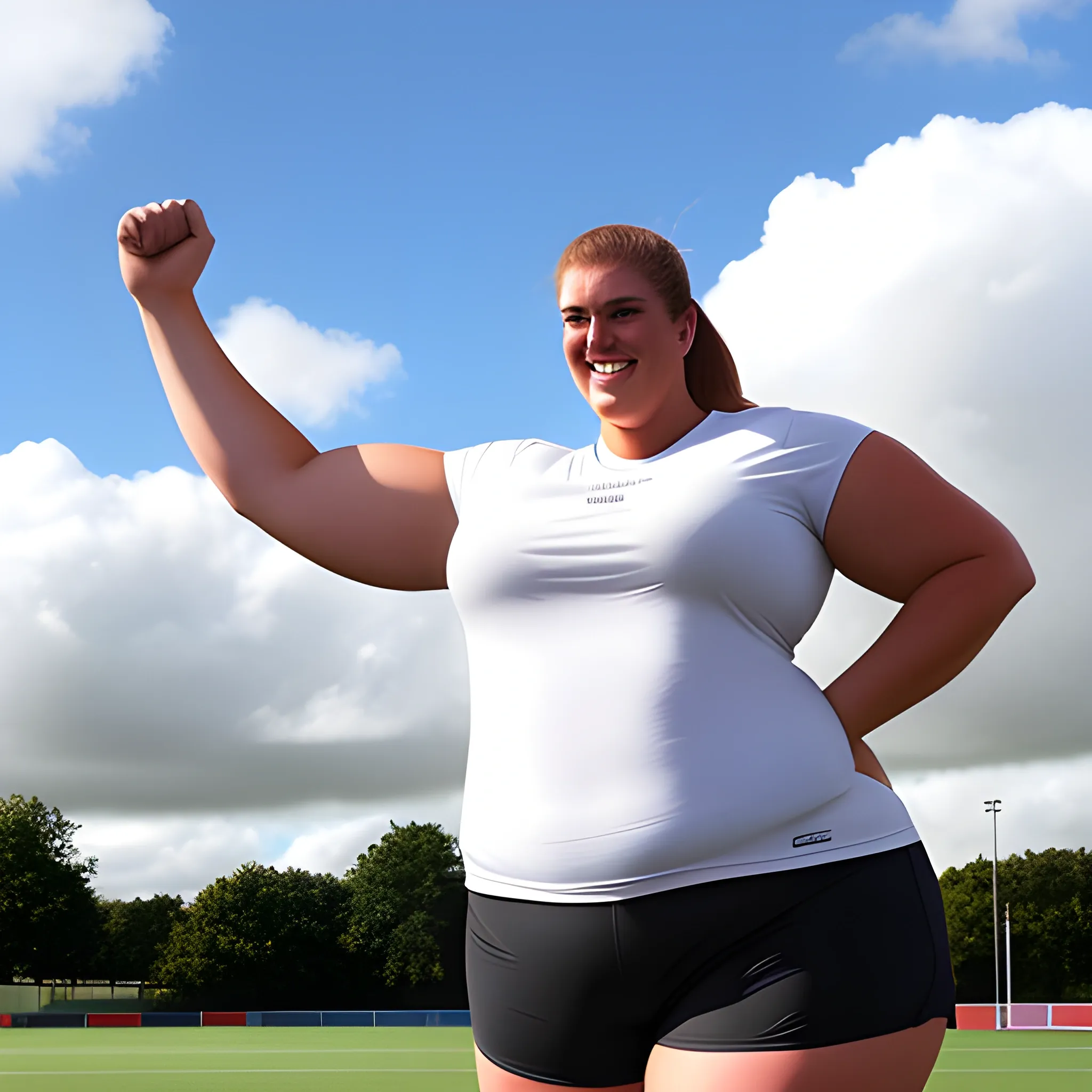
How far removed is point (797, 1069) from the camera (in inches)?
69.2

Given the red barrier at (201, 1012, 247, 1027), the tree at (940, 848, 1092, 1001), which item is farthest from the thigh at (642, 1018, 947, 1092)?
the tree at (940, 848, 1092, 1001)

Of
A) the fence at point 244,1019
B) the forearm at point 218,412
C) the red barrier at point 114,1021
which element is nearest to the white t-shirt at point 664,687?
the forearm at point 218,412

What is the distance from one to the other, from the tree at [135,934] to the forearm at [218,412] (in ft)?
182

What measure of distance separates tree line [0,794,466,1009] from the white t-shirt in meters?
48.4

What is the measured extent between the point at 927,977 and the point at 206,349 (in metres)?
1.70

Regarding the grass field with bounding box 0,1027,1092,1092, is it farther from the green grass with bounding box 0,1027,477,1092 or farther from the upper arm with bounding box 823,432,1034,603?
the upper arm with bounding box 823,432,1034,603

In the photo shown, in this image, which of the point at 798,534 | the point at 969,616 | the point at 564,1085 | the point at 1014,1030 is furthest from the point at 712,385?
the point at 1014,1030

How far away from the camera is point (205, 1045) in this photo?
23.5 meters

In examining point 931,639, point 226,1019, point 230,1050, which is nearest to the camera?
point 931,639

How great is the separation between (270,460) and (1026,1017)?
115ft

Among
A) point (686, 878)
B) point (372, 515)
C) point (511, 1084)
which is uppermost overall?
point (372, 515)

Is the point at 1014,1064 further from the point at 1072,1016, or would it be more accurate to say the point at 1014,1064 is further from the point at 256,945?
the point at 256,945

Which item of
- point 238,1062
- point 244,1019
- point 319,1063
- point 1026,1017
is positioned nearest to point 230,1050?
point 238,1062

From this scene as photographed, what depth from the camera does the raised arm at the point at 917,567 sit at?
2.00 m
